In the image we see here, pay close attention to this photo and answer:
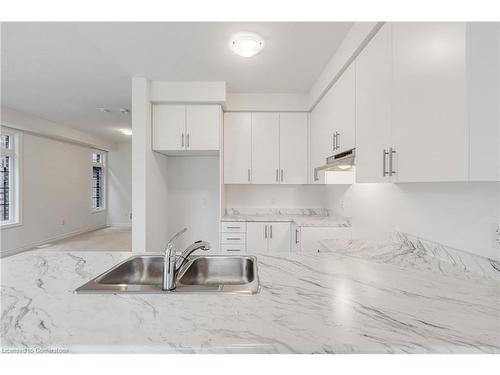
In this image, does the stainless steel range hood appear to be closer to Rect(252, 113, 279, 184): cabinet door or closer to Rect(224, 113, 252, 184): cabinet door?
Rect(252, 113, 279, 184): cabinet door

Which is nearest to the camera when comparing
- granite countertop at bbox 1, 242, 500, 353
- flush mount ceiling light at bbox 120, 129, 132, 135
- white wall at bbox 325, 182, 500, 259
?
→ granite countertop at bbox 1, 242, 500, 353

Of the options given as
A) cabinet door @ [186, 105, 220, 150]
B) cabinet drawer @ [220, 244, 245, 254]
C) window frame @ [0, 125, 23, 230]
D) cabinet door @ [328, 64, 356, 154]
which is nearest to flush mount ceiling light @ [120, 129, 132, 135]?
window frame @ [0, 125, 23, 230]

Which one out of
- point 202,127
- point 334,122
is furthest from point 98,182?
point 334,122

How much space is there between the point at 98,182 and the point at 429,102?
313 inches

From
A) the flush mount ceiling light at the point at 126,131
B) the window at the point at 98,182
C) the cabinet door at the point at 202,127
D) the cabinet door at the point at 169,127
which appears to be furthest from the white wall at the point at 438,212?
the window at the point at 98,182

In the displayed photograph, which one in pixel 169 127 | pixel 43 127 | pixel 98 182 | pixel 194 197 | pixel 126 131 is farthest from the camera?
pixel 98 182

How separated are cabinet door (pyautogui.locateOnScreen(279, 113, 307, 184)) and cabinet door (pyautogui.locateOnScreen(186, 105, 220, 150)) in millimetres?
925

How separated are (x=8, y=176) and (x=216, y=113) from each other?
4.38m

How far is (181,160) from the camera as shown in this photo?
3.78 m

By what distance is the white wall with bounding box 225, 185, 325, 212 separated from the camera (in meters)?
3.70

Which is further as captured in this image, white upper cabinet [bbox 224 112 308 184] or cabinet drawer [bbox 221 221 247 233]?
white upper cabinet [bbox 224 112 308 184]

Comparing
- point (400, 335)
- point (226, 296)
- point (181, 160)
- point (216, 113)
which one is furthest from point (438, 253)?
point (181, 160)

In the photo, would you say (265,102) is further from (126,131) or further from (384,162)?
(126,131)

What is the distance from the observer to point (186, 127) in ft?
9.73
